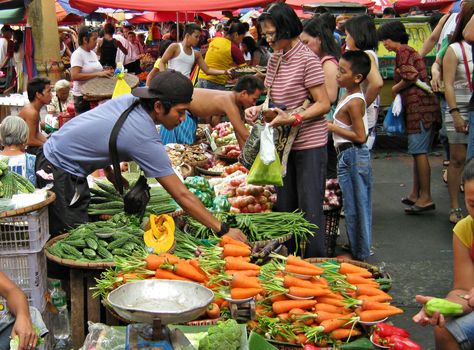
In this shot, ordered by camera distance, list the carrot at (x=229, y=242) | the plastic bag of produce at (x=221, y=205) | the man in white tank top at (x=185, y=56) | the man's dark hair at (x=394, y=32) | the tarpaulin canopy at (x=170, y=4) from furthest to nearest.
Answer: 1. the tarpaulin canopy at (x=170, y=4)
2. the man in white tank top at (x=185, y=56)
3. the man's dark hair at (x=394, y=32)
4. the plastic bag of produce at (x=221, y=205)
5. the carrot at (x=229, y=242)

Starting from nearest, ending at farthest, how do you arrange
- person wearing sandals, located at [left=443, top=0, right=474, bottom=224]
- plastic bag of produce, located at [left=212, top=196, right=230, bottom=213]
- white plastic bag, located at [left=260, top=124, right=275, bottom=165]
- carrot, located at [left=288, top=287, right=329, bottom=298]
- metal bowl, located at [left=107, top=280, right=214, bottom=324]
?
metal bowl, located at [left=107, top=280, right=214, bottom=324] → carrot, located at [left=288, top=287, right=329, bottom=298] → white plastic bag, located at [left=260, top=124, right=275, bottom=165] → plastic bag of produce, located at [left=212, top=196, right=230, bottom=213] → person wearing sandals, located at [left=443, top=0, right=474, bottom=224]

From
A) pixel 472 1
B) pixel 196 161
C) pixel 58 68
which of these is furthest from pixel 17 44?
pixel 472 1

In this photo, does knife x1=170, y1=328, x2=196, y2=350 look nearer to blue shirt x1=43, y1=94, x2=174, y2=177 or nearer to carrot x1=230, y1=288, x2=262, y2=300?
carrot x1=230, y1=288, x2=262, y2=300

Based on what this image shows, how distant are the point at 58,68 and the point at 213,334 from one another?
12039 mm

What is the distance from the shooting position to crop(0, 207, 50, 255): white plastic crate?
4469 millimetres

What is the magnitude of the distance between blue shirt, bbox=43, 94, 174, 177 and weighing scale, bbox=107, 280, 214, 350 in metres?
1.33

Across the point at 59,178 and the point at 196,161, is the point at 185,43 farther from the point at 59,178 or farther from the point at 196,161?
the point at 59,178

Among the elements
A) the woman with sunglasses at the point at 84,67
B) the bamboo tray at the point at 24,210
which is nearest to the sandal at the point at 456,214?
the bamboo tray at the point at 24,210

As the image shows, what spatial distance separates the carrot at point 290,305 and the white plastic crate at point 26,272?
1.69 metres

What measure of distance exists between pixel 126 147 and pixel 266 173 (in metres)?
1.32

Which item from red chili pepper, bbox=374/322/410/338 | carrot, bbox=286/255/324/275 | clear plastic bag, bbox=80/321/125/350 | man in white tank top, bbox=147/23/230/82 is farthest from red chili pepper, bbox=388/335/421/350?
man in white tank top, bbox=147/23/230/82

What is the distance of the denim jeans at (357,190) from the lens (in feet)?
20.5

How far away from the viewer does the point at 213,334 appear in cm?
333

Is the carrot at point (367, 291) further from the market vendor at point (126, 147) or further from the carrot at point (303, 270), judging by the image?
the market vendor at point (126, 147)
